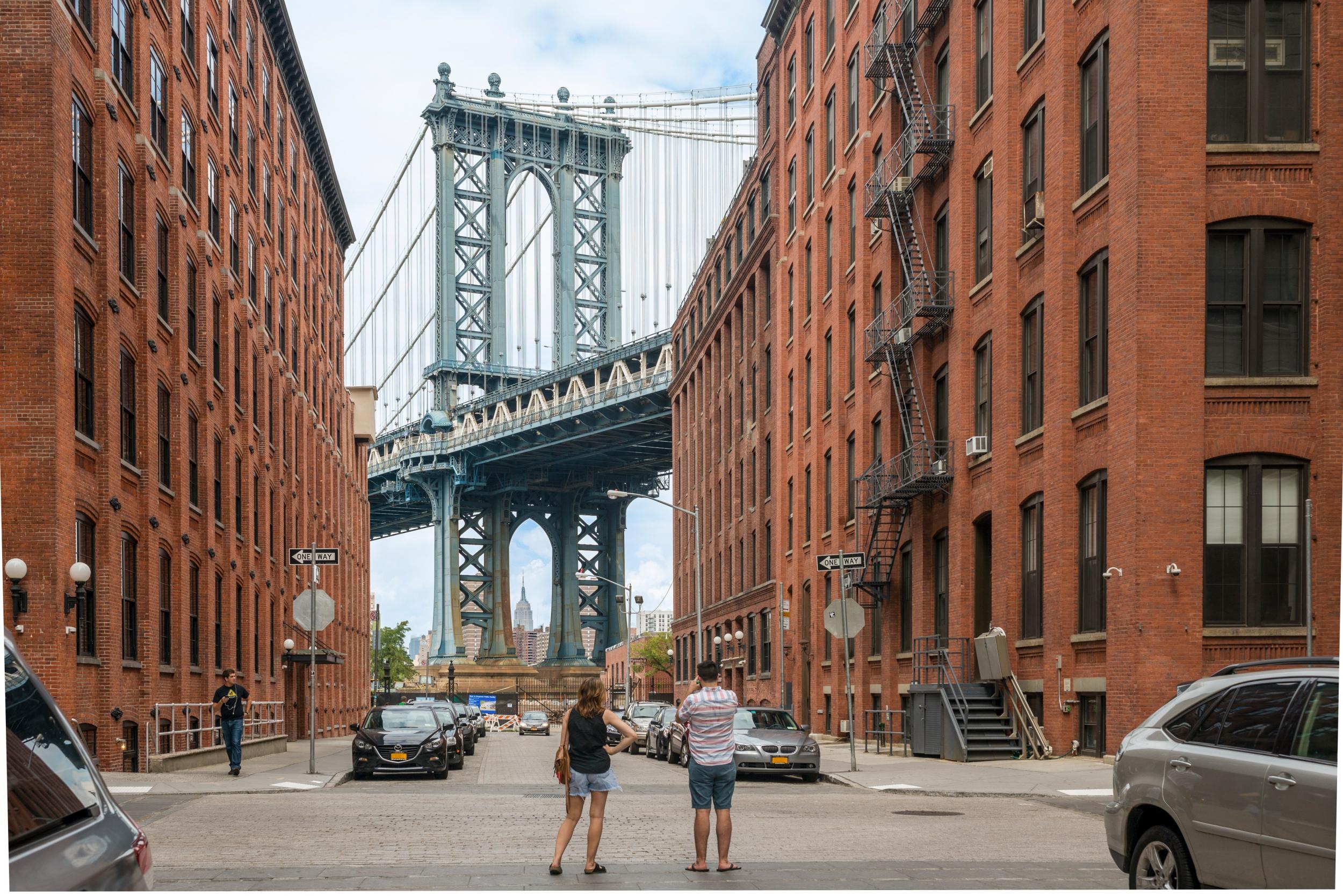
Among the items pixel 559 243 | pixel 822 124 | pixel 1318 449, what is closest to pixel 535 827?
pixel 1318 449

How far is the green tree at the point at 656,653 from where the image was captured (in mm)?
144250

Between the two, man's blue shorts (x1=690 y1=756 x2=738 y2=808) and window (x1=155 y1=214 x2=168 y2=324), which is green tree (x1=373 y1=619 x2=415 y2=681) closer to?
window (x1=155 y1=214 x2=168 y2=324)

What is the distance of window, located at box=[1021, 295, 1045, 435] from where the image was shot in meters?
29.6

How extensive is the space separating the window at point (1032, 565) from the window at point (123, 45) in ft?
62.5

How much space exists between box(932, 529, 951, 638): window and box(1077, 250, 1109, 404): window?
8.95 metres

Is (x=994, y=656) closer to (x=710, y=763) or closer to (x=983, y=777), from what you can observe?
(x=983, y=777)

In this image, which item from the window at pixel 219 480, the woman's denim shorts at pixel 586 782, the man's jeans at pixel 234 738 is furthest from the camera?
the window at pixel 219 480

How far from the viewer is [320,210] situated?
69.3m

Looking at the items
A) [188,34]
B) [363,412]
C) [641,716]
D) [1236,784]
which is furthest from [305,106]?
[1236,784]

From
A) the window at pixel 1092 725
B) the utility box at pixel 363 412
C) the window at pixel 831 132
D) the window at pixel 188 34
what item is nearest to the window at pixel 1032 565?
the window at pixel 1092 725

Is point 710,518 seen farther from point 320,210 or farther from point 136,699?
point 136,699

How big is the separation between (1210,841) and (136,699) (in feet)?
80.6

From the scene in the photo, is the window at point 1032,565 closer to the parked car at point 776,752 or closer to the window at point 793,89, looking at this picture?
the parked car at point 776,752

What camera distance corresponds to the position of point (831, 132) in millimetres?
48844
